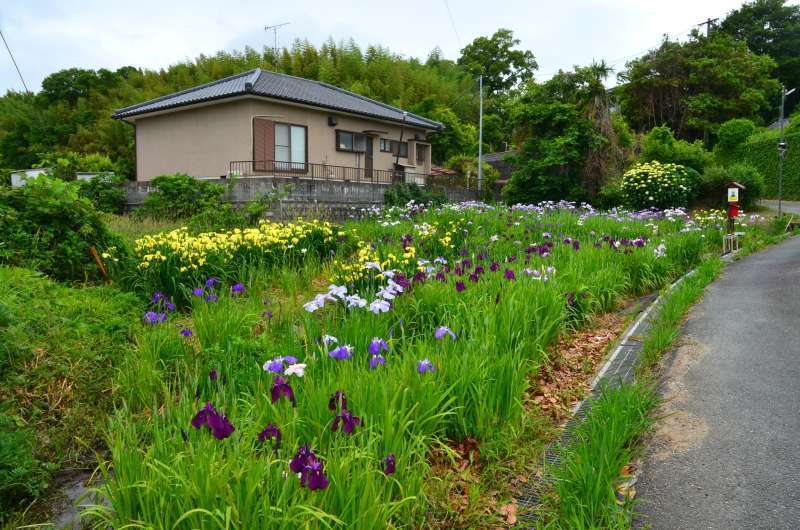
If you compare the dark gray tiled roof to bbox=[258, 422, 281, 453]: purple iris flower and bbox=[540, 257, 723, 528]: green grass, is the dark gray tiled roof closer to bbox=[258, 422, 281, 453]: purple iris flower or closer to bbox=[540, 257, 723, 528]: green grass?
bbox=[540, 257, 723, 528]: green grass

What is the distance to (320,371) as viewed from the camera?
2963mm

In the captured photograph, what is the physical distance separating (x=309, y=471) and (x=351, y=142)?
775 inches

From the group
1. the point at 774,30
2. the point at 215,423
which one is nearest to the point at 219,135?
the point at 215,423

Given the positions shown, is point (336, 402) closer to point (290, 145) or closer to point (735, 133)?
point (290, 145)

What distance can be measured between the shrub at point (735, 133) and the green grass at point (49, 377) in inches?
1203

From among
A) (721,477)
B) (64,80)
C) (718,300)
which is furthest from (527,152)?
(64,80)

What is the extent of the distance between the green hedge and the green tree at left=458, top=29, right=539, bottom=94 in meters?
19.9

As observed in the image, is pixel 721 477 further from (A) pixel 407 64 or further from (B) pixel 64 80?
(B) pixel 64 80

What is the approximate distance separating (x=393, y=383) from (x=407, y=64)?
32.2m

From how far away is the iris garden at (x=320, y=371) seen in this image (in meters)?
1.91

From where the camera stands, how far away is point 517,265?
5.53 metres

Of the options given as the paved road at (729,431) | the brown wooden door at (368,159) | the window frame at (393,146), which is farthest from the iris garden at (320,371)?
the window frame at (393,146)

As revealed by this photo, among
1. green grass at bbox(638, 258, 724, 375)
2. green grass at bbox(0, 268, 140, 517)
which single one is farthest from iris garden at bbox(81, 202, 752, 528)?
green grass at bbox(638, 258, 724, 375)

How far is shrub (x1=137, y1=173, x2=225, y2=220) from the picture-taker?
13.4m
